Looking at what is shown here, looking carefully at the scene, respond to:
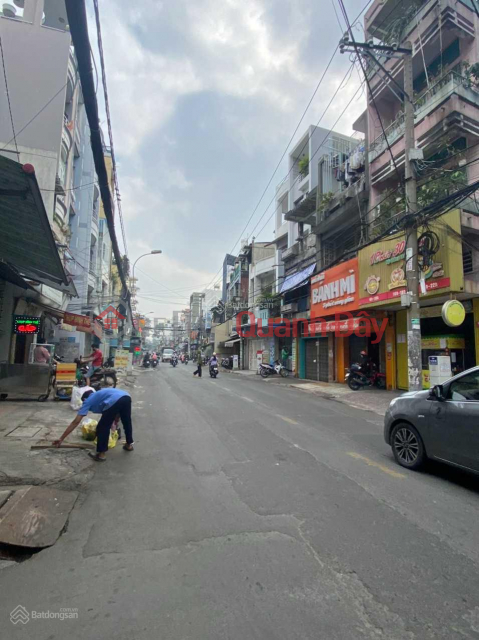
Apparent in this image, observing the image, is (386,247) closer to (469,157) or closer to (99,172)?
(469,157)

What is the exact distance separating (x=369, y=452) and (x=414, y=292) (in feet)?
19.2

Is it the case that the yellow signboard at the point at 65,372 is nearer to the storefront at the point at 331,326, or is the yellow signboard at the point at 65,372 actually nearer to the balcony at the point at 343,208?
the storefront at the point at 331,326

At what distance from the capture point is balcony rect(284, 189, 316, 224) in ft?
74.0

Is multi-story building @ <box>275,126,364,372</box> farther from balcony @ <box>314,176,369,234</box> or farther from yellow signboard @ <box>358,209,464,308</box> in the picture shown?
yellow signboard @ <box>358,209,464,308</box>

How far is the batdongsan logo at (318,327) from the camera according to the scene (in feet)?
52.5

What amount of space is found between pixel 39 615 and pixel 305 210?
24.3 meters

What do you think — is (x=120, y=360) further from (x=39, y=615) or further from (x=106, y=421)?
(x=39, y=615)

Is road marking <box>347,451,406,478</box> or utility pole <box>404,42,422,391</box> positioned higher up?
utility pole <box>404,42,422,391</box>

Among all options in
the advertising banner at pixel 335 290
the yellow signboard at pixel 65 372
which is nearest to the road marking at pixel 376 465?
the yellow signboard at pixel 65 372

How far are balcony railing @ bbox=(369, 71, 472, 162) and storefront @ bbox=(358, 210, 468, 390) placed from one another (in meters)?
3.71

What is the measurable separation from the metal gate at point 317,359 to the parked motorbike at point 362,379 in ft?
15.1

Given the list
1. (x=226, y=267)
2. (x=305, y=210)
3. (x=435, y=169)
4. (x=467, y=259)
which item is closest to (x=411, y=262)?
(x=467, y=259)

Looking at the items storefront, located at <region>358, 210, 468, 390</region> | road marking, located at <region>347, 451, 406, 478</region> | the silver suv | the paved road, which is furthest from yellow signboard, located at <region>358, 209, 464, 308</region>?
the paved road

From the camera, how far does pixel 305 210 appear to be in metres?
24.0
